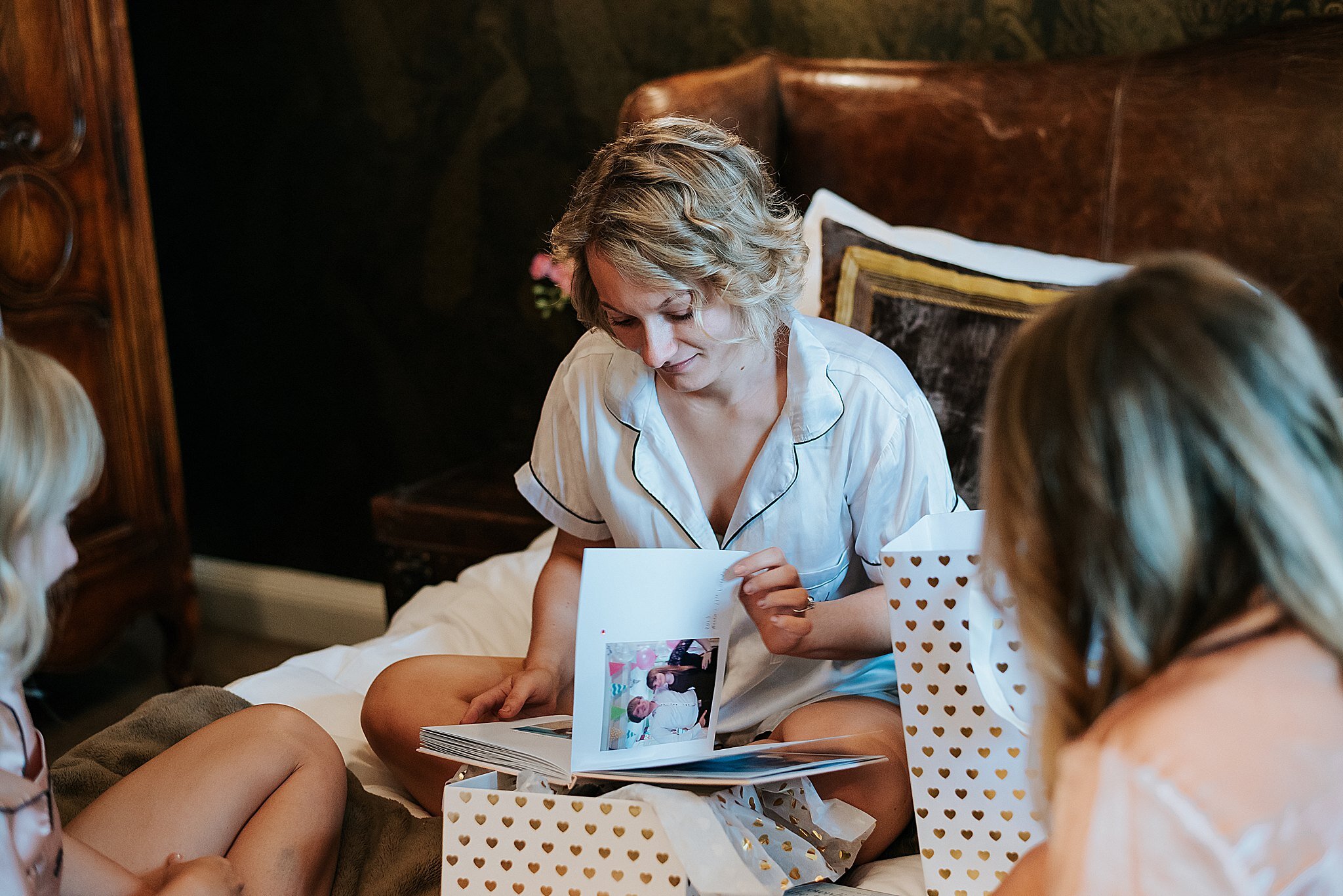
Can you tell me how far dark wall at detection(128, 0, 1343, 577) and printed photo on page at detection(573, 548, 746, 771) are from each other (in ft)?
4.74

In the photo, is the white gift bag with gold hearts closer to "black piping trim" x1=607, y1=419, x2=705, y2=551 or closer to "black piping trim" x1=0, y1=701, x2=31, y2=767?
"black piping trim" x1=607, y1=419, x2=705, y2=551

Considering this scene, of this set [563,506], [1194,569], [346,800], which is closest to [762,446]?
[563,506]

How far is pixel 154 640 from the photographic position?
331cm

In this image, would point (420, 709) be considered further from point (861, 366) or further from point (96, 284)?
point (96, 284)

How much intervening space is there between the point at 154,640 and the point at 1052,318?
3.17 metres

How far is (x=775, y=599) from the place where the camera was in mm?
1279

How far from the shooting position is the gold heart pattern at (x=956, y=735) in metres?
1.11

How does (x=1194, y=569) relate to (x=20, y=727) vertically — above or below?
above

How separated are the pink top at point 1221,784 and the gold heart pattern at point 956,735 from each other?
39 cm

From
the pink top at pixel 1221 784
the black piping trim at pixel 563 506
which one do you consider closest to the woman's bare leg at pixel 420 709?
the black piping trim at pixel 563 506

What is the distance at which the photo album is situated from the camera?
1.14 metres

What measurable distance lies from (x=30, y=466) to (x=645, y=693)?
2.05ft

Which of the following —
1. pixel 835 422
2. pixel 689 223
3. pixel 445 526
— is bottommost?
pixel 445 526

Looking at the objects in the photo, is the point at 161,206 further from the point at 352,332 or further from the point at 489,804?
the point at 489,804
